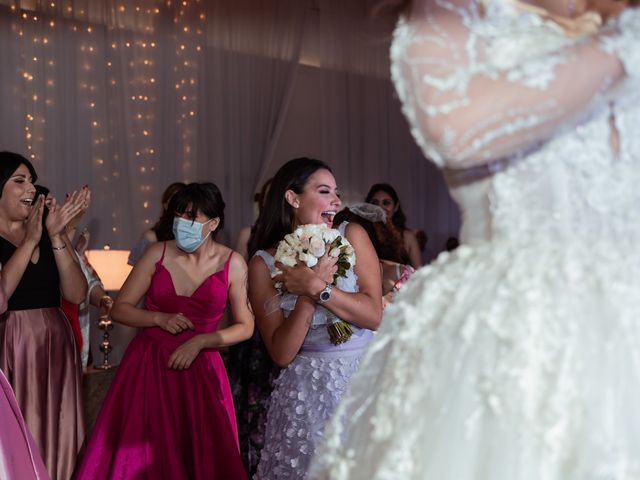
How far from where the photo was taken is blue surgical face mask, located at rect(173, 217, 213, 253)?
363 centimetres

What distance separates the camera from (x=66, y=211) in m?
3.91

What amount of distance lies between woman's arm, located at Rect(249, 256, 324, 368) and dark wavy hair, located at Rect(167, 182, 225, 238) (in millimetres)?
745

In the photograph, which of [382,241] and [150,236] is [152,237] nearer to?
[150,236]

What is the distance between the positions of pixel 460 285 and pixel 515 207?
126 millimetres

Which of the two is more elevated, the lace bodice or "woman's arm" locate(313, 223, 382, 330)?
the lace bodice

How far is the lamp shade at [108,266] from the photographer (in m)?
4.78

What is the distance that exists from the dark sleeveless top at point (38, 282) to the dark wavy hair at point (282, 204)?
125 centimetres

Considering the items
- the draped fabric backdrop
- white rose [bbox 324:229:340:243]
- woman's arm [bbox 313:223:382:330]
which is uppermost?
the draped fabric backdrop

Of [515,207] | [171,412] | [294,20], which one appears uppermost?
[294,20]

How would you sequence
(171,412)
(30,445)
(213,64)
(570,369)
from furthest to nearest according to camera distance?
1. (213,64)
2. (171,412)
3. (30,445)
4. (570,369)

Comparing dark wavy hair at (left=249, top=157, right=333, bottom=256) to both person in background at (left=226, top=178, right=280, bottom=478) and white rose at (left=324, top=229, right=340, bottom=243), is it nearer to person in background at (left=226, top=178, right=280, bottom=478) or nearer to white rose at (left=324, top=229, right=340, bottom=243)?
white rose at (left=324, top=229, right=340, bottom=243)

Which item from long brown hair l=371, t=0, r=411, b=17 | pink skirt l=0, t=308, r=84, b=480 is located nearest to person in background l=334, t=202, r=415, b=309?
pink skirt l=0, t=308, r=84, b=480

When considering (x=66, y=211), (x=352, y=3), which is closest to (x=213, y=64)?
(x=352, y=3)

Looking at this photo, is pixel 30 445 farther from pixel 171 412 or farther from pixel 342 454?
pixel 342 454
